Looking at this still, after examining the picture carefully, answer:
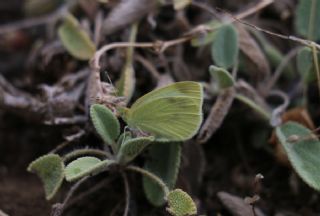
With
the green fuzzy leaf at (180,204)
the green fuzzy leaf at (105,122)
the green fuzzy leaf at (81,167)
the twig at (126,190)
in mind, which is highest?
the green fuzzy leaf at (105,122)

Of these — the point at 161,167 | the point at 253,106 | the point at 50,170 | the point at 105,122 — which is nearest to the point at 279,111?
the point at 253,106

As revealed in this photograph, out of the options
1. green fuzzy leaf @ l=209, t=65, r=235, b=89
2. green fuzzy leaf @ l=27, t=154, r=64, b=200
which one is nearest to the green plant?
green fuzzy leaf @ l=27, t=154, r=64, b=200

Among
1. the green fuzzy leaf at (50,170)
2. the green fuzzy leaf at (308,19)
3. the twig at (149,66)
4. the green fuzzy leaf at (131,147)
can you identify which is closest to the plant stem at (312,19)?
the green fuzzy leaf at (308,19)

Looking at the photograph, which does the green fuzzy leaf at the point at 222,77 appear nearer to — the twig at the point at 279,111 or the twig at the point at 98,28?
the twig at the point at 279,111

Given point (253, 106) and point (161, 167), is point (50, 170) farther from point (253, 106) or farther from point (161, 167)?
point (253, 106)

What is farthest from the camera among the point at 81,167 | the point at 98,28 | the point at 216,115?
the point at 98,28

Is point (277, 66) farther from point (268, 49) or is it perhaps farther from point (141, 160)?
point (141, 160)

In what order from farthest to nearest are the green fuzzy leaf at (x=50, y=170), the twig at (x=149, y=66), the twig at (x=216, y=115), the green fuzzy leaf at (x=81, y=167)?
the twig at (x=149, y=66) → the twig at (x=216, y=115) → the green fuzzy leaf at (x=50, y=170) → the green fuzzy leaf at (x=81, y=167)
